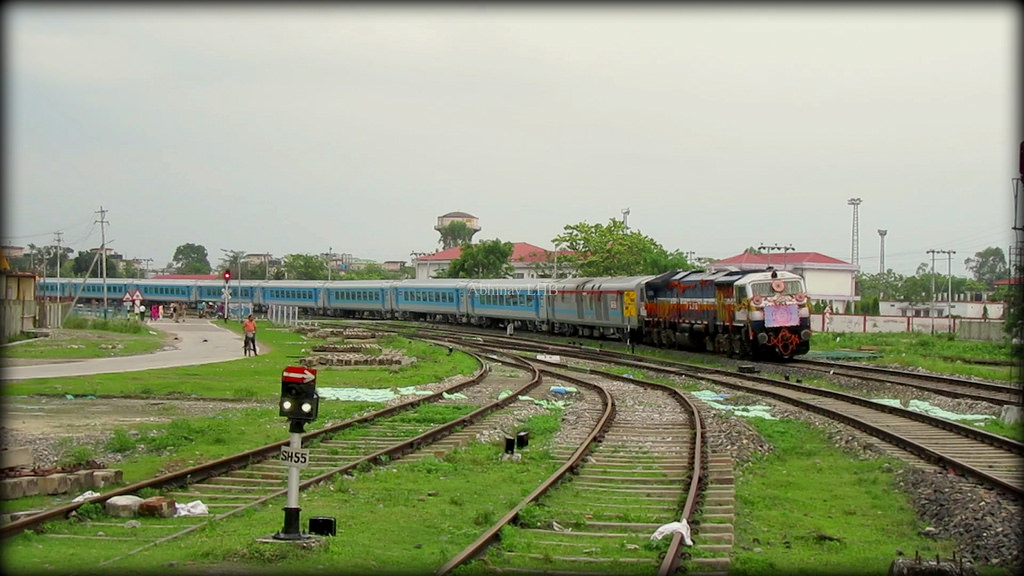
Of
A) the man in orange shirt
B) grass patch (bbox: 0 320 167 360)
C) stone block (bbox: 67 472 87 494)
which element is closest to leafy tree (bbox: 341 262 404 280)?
grass patch (bbox: 0 320 167 360)

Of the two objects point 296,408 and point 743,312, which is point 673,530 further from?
point 743,312

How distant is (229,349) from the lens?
3950 cm

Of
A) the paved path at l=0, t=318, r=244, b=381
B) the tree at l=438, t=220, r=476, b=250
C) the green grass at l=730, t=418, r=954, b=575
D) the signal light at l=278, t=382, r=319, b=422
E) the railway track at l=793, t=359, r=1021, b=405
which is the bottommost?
the green grass at l=730, t=418, r=954, b=575

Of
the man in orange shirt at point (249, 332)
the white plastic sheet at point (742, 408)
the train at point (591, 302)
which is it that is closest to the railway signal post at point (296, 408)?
the white plastic sheet at point (742, 408)

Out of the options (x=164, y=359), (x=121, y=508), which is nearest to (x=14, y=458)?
(x=121, y=508)

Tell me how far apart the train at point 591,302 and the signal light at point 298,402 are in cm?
2499

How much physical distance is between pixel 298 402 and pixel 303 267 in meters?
135

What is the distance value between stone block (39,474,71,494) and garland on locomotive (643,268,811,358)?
81.0 feet

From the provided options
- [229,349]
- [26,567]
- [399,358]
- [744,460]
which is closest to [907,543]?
[744,460]

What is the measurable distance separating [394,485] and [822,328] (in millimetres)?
48766

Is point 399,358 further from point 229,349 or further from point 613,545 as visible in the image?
point 613,545

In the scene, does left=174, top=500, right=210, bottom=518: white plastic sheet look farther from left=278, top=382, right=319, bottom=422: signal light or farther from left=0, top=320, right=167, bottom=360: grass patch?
left=0, top=320, right=167, bottom=360: grass patch

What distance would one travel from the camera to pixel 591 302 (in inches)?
1969

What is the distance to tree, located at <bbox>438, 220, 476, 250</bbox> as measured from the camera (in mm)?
176125
